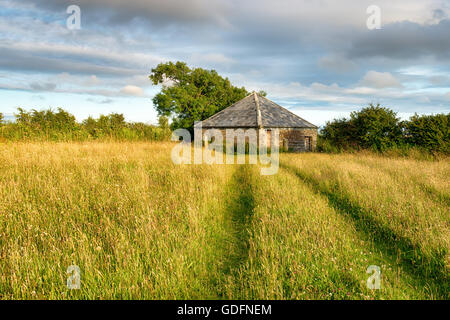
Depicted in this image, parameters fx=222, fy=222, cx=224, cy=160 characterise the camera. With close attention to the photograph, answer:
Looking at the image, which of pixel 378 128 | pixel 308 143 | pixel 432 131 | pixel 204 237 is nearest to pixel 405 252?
pixel 204 237

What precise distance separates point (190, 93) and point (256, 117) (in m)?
17.0

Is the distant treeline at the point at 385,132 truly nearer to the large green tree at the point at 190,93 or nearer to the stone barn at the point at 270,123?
the stone barn at the point at 270,123

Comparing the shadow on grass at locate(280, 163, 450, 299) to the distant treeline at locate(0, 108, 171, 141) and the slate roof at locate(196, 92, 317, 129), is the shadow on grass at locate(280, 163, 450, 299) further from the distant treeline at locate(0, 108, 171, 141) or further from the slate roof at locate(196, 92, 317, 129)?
the slate roof at locate(196, 92, 317, 129)

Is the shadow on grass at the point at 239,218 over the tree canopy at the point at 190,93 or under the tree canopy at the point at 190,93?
under

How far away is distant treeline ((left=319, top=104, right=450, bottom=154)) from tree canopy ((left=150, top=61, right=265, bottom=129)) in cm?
2094

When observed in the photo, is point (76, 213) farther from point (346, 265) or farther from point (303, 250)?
point (346, 265)

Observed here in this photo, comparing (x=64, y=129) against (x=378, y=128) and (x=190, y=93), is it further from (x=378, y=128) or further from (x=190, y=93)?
(x=190, y=93)

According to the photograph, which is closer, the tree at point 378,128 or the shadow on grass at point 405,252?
the shadow on grass at point 405,252

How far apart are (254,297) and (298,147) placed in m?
26.8

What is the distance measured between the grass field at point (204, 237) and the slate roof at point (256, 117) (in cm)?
1988

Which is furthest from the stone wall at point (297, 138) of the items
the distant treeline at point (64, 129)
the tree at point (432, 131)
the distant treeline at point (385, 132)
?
the distant treeline at point (64, 129)

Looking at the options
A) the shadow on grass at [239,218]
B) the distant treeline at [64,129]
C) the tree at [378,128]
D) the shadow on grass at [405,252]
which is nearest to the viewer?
the shadow on grass at [405,252]

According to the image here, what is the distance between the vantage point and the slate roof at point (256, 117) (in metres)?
26.4

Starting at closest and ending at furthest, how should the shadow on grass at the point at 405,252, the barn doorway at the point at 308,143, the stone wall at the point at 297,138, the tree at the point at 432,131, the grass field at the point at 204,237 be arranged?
the grass field at the point at 204,237, the shadow on grass at the point at 405,252, the tree at the point at 432,131, the stone wall at the point at 297,138, the barn doorway at the point at 308,143
